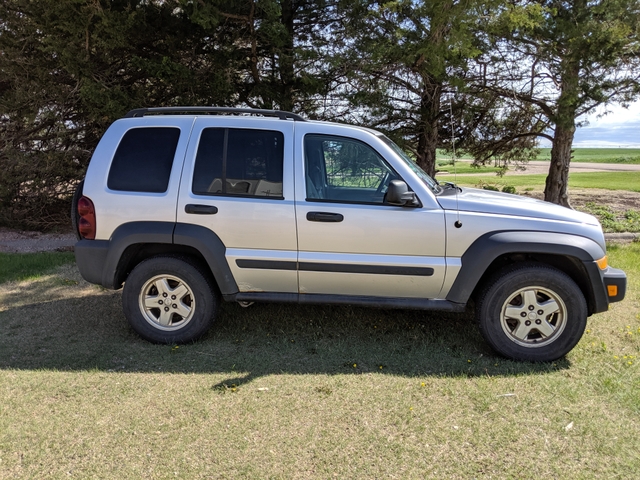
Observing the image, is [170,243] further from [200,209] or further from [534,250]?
[534,250]

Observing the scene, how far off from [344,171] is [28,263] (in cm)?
534

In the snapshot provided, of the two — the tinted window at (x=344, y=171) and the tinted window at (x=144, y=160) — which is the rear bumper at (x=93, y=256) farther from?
the tinted window at (x=344, y=171)

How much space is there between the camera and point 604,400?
3404mm

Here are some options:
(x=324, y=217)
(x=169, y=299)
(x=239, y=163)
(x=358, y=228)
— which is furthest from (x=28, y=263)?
(x=358, y=228)

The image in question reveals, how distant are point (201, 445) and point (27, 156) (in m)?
8.42

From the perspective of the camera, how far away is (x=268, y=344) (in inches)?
172

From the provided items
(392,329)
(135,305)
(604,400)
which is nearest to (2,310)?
(135,305)

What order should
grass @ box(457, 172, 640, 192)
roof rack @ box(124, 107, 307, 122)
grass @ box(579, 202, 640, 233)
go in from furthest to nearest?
grass @ box(457, 172, 640, 192), grass @ box(579, 202, 640, 233), roof rack @ box(124, 107, 307, 122)

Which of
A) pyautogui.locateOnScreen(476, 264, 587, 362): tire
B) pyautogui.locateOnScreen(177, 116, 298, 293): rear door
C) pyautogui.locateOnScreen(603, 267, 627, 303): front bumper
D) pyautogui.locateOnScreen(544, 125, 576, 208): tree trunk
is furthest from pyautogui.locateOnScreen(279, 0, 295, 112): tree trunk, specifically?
pyautogui.locateOnScreen(603, 267, 627, 303): front bumper

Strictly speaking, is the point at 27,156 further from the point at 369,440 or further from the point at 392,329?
the point at 369,440

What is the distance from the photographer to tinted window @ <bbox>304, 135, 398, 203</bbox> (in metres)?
4.15

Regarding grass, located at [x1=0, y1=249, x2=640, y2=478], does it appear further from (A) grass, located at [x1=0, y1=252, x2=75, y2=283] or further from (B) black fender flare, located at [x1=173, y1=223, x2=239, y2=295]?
(A) grass, located at [x1=0, y1=252, x2=75, y2=283]

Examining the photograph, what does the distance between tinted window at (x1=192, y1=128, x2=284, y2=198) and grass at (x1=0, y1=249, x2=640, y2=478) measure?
139 centimetres

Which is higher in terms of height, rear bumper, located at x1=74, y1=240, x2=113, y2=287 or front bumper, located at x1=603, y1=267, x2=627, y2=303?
rear bumper, located at x1=74, y1=240, x2=113, y2=287
